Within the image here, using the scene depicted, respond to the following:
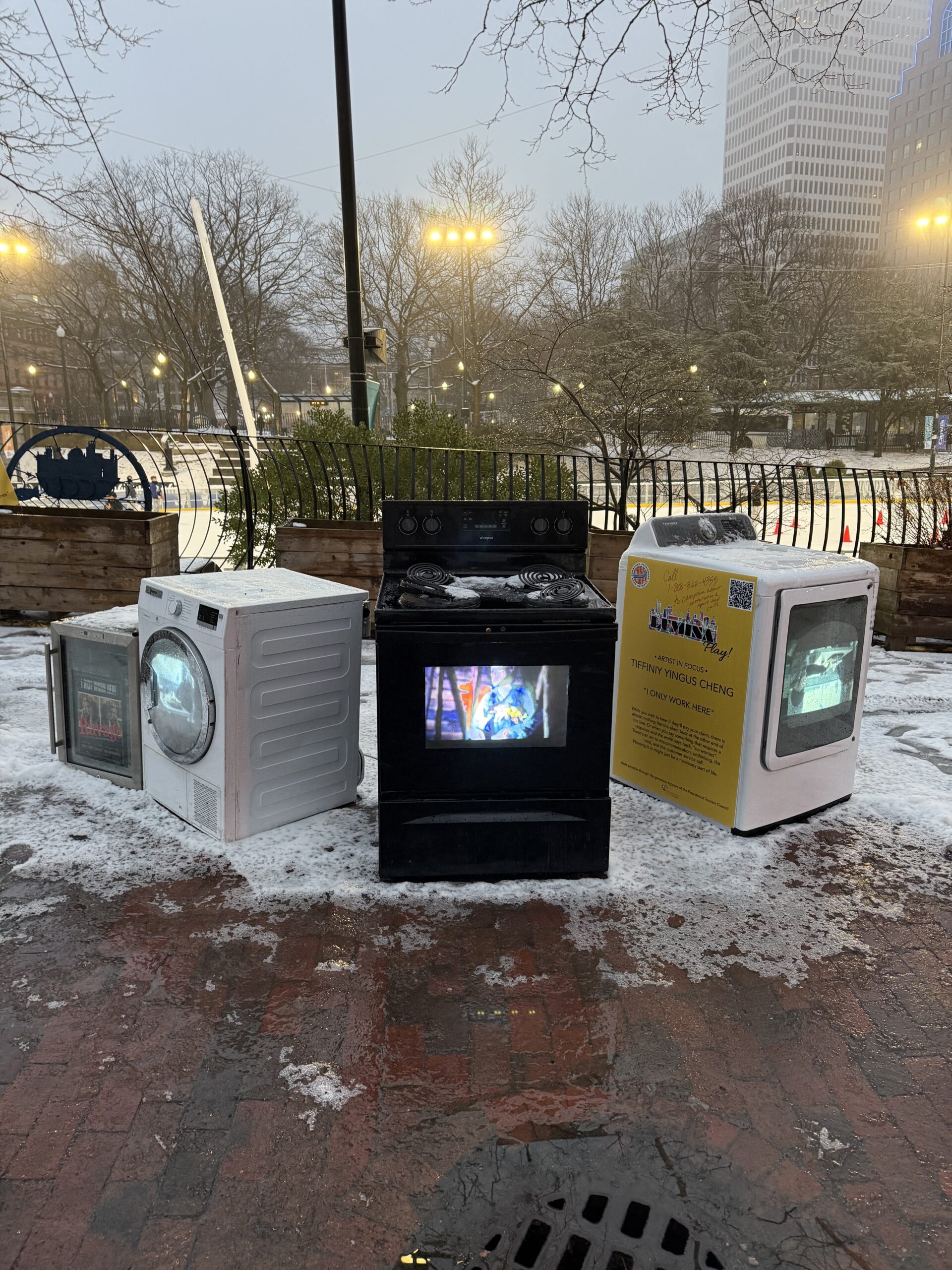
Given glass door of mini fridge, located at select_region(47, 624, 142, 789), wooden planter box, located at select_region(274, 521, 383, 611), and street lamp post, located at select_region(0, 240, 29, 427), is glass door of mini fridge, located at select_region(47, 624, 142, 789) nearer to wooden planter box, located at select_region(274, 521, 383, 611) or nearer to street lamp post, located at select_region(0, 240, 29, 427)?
wooden planter box, located at select_region(274, 521, 383, 611)

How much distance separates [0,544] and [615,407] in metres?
15.0

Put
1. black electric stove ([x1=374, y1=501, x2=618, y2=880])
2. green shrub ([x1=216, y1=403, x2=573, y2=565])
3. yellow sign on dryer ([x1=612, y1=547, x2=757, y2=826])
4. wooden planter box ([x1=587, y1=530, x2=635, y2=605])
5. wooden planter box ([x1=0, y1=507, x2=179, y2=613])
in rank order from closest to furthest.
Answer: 1. black electric stove ([x1=374, y1=501, x2=618, y2=880])
2. yellow sign on dryer ([x1=612, y1=547, x2=757, y2=826])
3. wooden planter box ([x1=0, y1=507, x2=179, y2=613])
4. wooden planter box ([x1=587, y1=530, x2=635, y2=605])
5. green shrub ([x1=216, y1=403, x2=573, y2=565])

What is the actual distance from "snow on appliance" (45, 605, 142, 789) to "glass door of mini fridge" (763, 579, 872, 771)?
3.14 metres

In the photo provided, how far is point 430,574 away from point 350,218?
8.14 meters

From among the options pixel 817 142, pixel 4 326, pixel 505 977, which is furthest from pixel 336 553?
pixel 817 142

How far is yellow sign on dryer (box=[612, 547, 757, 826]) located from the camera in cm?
383

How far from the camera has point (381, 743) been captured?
3.42 meters

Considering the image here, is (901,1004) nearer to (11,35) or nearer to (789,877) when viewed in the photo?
(789,877)

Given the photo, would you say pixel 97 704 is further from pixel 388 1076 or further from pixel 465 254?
pixel 465 254

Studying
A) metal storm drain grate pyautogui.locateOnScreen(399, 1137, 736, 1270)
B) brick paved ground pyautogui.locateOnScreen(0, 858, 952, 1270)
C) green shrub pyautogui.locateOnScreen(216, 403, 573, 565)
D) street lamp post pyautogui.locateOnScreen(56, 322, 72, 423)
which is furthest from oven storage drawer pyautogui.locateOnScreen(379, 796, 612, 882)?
street lamp post pyautogui.locateOnScreen(56, 322, 72, 423)

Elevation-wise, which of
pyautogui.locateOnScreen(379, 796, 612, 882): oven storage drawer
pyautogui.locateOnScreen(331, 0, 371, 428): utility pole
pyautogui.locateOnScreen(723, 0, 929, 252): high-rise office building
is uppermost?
pyautogui.locateOnScreen(723, 0, 929, 252): high-rise office building

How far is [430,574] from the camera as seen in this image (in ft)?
12.1

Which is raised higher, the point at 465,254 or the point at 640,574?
the point at 465,254

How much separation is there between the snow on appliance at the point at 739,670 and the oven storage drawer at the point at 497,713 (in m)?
0.72
